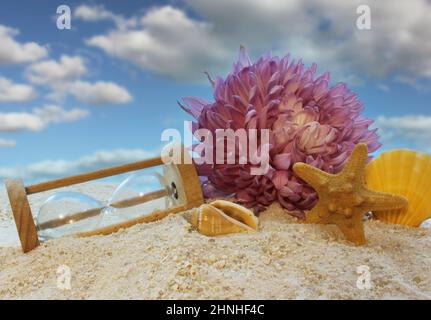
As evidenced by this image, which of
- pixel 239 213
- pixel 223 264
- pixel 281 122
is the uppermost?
pixel 281 122

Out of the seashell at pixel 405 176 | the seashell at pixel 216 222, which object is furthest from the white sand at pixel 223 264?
the seashell at pixel 405 176

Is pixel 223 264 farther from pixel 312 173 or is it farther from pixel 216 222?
pixel 312 173

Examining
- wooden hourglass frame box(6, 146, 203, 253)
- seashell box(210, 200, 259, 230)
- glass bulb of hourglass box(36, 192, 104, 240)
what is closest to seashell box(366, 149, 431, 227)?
seashell box(210, 200, 259, 230)

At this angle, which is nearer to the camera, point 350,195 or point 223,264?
point 223,264

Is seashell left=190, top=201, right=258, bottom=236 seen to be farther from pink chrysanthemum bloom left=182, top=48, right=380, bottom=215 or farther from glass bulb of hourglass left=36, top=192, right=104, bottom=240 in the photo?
glass bulb of hourglass left=36, top=192, right=104, bottom=240

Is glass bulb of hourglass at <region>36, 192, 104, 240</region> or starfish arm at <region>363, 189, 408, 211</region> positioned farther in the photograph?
glass bulb of hourglass at <region>36, 192, 104, 240</region>

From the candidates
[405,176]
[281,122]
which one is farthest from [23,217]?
[405,176]
